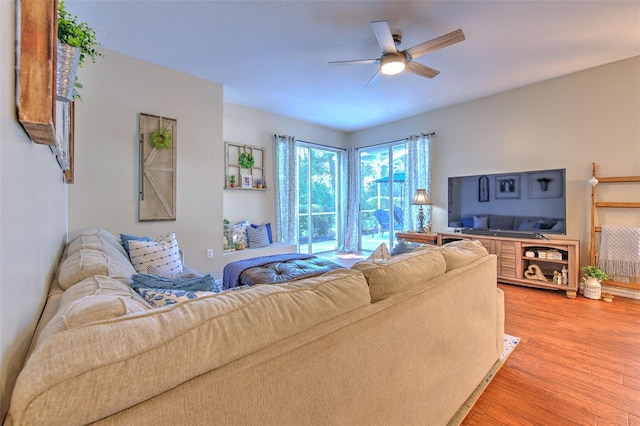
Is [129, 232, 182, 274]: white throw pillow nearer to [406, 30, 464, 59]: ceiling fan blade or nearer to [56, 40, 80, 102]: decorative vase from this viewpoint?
[56, 40, 80, 102]: decorative vase

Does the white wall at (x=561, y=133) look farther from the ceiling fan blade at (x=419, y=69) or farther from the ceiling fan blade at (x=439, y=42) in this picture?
the ceiling fan blade at (x=439, y=42)

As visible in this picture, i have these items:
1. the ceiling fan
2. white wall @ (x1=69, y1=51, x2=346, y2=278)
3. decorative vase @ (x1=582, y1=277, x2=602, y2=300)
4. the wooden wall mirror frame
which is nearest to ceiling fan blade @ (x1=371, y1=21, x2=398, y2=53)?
the ceiling fan

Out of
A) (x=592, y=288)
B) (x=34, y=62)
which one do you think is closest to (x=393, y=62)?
(x=34, y=62)

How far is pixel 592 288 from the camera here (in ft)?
10.6

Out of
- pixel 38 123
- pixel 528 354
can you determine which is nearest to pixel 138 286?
pixel 38 123

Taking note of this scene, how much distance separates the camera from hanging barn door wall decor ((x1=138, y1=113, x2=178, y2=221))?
3.17 m

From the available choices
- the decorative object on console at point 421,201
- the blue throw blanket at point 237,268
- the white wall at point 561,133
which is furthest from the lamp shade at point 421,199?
the blue throw blanket at point 237,268

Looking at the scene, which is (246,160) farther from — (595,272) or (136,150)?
(595,272)

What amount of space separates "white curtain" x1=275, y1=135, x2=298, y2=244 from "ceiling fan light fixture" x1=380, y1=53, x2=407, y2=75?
275 centimetres

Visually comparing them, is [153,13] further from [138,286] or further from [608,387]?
[608,387]

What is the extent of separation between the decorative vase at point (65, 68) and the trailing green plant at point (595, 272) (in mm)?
4814

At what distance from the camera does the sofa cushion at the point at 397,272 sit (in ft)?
3.61

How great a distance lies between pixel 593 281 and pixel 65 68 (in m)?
4.87

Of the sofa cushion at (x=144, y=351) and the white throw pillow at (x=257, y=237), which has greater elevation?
the sofa cushion at (x=144, y=351)
